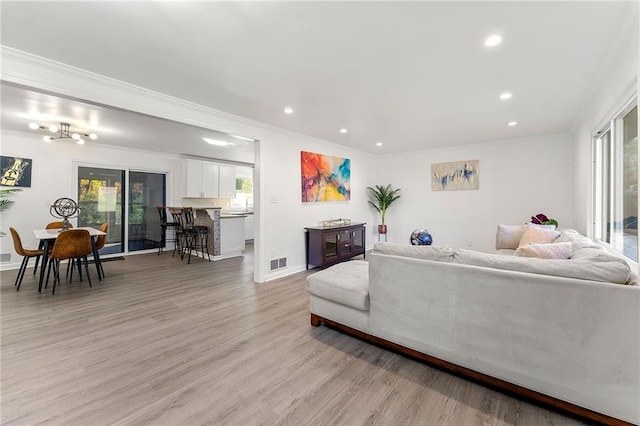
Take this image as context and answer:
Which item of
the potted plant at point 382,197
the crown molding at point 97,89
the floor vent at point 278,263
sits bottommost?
the floor vent at point 278,263

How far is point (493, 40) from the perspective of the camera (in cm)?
205

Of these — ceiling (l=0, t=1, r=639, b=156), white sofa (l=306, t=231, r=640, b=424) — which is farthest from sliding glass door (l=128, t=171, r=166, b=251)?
white sofa (l=306, t=231, r=640, b=424)

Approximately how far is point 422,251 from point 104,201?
22.8ft

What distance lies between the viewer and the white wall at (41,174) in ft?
16.1

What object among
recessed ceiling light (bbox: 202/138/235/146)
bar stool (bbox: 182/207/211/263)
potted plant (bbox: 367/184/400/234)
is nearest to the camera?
recessed ceiling light (bbox: 202/138/235/146)

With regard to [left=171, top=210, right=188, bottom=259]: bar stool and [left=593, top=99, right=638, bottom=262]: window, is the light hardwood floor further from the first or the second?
[left=171, top=210, right=188, bottom=259]: bar stool

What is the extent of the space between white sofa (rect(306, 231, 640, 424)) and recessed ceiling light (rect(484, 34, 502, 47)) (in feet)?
5.32

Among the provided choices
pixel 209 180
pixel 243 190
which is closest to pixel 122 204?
pixel 209 180

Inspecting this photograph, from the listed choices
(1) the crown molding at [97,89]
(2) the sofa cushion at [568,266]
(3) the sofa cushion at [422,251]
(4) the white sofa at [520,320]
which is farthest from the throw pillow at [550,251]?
(1) the crown molding at [97,89]

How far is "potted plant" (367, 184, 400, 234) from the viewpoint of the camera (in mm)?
6738

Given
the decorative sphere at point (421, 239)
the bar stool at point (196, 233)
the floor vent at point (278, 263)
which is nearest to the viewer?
the decorative sphere at point (421, 239)

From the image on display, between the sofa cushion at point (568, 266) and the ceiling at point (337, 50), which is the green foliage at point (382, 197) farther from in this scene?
the sofa cushion at point (568, 266)

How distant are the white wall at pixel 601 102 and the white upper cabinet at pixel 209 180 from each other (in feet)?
24.7

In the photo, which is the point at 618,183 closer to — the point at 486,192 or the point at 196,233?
the point at 486,192
